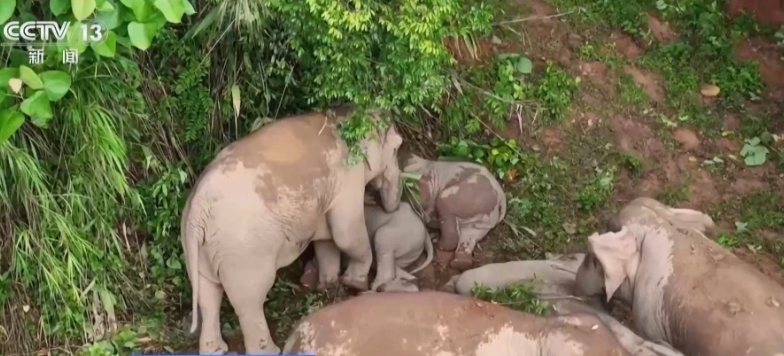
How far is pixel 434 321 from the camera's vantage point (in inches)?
133

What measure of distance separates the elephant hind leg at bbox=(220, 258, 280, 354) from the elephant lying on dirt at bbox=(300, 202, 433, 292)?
0.65m

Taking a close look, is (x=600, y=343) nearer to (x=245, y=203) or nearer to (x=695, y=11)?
(x=245, y=203)

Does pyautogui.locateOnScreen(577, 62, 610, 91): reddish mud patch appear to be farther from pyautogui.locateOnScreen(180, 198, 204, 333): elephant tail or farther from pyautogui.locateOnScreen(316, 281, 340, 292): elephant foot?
pyautogui.locateOnScreen(180, 198, 204, 333): elephant tail

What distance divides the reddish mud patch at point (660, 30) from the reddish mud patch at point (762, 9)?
47cm

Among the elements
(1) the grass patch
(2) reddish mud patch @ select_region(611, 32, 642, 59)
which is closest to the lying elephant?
(1) the grass patch

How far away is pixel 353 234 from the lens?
4.16 meters

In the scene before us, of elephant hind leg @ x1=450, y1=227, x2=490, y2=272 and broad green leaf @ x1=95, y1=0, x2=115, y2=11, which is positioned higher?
broad green leaf @ x1=95, y1=0, x2=115, y2=11

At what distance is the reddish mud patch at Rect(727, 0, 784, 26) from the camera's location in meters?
6.05

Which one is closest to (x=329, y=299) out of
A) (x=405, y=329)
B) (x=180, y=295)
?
(x=180, y=295)

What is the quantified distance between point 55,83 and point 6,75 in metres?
0.16

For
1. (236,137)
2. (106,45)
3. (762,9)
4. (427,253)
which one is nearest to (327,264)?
(427,253)

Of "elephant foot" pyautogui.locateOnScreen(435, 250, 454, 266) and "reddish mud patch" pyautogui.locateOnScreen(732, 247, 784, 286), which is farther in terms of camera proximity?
"elephant foot" pyautogui.locateOnScreen(435, 250, 454, 266)

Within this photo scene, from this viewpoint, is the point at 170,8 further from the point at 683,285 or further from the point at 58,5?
the point at 683,285

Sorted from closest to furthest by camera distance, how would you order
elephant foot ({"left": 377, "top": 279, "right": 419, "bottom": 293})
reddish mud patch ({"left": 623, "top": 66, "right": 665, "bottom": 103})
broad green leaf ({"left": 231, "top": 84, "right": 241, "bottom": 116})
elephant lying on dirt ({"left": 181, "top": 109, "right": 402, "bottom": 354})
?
elephant lying on dirt ({"left": 181, "top": 109, "right": 402, "bottom": 354}) < broad green leaf ({"left": 231, "top": 84, "right": 241, "bottom": 116}) < elephant foot ({"left": 377, "top": 279, "right": 419, "bottom": 293}) < reddish mud patch ({"left": 623, "top": 66, "right": 665, "bottom": 103})
